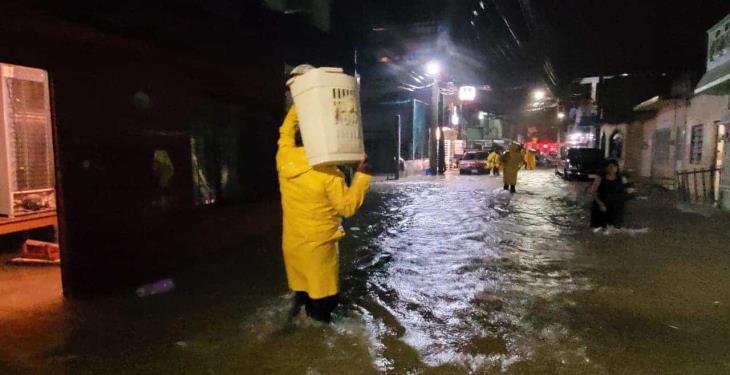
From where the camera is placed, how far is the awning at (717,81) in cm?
1000

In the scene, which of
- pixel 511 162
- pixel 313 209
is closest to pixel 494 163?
pixel 511 162

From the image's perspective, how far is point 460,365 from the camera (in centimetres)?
364

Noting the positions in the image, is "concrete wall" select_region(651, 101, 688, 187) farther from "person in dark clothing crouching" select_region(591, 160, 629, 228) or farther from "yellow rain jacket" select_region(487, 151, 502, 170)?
"person in dark clothing crouching" select_region(591, 160, 629, 228)

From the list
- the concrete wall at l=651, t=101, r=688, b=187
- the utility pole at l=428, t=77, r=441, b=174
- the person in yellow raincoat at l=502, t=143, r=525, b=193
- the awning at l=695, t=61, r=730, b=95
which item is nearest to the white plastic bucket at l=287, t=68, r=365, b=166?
the awning at l=695, t=61, r=730, b=95

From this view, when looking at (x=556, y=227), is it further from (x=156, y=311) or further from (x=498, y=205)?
(x=156, y=311)

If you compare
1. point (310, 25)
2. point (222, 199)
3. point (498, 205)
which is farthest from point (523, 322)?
point (498, 205)

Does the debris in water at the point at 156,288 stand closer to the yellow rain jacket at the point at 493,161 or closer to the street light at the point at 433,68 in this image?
the street light at the point at 433,68

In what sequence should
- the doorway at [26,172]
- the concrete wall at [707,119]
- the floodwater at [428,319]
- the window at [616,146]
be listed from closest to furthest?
the floodwater at [428,319] → the doorway at [26,172] → the concrete wall at [707,119] → the window at [616,146]

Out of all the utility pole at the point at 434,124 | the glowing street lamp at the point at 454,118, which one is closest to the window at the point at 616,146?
the utility pole at the point at 434,124

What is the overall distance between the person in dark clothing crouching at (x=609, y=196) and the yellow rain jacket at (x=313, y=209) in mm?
6530

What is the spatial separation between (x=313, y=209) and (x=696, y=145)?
1647cm

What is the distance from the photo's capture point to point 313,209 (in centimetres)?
387

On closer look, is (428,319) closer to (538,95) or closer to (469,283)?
(469,283)

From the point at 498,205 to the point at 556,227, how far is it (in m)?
3.48
